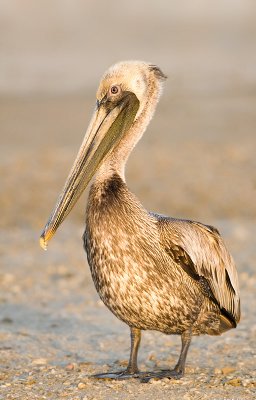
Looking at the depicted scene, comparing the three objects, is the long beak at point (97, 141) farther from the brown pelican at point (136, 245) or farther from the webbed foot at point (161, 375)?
the webbed foot at point (161, 375)

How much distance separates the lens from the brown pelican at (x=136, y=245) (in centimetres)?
536

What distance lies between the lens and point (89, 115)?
2062 cm

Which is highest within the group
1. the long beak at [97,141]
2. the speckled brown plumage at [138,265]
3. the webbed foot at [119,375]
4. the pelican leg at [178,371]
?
the long beak at [97,141]

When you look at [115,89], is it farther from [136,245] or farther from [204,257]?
[204,257]

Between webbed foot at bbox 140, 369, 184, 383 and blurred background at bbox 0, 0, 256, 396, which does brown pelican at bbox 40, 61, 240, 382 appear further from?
blurred background at bbox 0, 0, 256, 396

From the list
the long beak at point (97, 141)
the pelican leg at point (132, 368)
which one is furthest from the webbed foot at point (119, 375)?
the long beak at point (97, 141)

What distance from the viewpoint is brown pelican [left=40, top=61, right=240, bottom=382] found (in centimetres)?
536

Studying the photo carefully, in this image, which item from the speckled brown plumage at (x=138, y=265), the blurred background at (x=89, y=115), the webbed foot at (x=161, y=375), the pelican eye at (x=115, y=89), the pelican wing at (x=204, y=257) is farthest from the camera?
the blurred background at (x=89, y=115)

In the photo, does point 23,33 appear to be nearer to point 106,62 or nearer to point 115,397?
point 106,62

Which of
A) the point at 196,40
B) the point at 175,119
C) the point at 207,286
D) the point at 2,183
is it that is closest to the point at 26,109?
the point at 175,119

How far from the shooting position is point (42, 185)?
13781 mm

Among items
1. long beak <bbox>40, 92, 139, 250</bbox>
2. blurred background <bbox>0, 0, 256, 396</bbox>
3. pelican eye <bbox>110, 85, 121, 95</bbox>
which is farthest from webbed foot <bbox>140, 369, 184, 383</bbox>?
blurred background <bbox>0, 0, 256, 396</bbox>

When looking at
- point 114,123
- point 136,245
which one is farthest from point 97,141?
point 136,245

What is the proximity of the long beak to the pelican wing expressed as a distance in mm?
510
